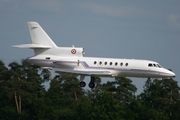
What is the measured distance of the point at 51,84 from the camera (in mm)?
146000

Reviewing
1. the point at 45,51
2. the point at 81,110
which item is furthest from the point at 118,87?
the point at 45,51

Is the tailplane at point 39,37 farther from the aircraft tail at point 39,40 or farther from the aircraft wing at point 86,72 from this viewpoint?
the aircraft wing at point 86,72

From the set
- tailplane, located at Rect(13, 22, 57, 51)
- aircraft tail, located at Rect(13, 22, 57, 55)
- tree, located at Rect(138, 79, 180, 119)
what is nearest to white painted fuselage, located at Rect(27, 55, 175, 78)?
aircraft tail, located at Rect(13, 22, 57, 55)

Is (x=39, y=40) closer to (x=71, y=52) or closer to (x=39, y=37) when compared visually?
(x=39, y=37)

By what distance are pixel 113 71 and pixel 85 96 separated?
54.1m

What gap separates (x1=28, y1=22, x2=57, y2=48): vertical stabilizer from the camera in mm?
97625

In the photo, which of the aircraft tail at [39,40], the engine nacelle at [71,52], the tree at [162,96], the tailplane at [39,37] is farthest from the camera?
the tree at [162,96]

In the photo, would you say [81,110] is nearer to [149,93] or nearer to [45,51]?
[149,93]

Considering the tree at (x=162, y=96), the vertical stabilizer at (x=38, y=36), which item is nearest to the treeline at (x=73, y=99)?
the tree at (x=162, y=96)

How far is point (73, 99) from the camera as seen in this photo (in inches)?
5704

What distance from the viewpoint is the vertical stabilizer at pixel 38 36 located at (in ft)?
320

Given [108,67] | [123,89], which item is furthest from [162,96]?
[108,67]

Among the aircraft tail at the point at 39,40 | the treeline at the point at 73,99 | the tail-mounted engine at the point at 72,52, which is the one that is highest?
the aircraft tail at the point at 39,40

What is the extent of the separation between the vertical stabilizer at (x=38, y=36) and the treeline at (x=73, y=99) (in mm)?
33085
